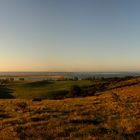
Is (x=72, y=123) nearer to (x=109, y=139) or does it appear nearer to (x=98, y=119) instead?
(x=98, y=119)

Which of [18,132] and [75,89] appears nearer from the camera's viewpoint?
[18,132]

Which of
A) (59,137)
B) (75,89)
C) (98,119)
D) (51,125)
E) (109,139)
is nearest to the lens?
(109,139)

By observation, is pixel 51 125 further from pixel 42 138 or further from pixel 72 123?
pixel 42 138

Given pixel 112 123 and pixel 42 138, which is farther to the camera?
pixel 112 123

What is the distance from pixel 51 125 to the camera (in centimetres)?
1492

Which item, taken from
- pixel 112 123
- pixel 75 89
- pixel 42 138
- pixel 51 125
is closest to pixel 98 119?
pixel 112 123

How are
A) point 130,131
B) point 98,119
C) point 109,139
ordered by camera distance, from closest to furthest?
point 109,139
point 130,131
point 98,119

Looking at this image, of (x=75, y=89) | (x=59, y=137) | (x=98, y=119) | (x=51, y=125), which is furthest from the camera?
(x=75, y=89)

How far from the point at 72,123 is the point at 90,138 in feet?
13.0

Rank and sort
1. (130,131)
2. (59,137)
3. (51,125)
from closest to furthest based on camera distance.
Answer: (59,137) < (130,131) < (51,125)

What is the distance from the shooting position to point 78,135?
12.4 m

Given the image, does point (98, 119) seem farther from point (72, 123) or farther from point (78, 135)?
point (78, 135)

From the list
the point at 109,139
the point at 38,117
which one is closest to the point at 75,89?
the point at 38,117

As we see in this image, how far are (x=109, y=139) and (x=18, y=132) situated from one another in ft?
15.3
